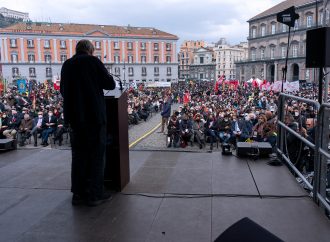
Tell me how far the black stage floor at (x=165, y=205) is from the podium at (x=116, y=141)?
193 mm

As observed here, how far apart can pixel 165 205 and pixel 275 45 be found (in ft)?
254

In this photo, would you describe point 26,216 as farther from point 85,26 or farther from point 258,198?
point 85,26

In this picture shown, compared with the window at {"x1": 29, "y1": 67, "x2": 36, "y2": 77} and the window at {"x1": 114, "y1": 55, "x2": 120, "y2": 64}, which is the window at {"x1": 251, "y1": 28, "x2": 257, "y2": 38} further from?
the window at {"x1": 29, "y1": 67, "x2": 36, "y2": 77}

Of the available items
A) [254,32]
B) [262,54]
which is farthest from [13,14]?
[262,54]

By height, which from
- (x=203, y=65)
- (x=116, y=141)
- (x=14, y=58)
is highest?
(x=203, y=65)

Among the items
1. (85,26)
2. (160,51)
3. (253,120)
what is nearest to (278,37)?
(160,51)

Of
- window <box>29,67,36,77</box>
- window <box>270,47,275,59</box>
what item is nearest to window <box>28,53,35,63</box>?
window <box>29,67,36,77</box>

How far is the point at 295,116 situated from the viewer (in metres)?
5.02

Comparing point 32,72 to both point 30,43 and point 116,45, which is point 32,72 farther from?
point 116,45

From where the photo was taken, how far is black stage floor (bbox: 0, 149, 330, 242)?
2541mm

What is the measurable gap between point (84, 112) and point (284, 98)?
10.1ft

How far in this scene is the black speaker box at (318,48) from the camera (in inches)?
157

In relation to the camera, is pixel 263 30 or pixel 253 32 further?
pixel 253 32

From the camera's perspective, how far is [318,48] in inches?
164
